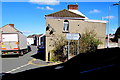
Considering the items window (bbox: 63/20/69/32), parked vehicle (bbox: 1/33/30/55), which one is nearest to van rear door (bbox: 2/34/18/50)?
parked vehicle (bbox: 1/33/30/55)

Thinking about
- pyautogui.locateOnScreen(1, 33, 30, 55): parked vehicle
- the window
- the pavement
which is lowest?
the pavement

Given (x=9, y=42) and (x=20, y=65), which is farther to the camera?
(x=9, y=42)

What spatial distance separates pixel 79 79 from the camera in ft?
9.12

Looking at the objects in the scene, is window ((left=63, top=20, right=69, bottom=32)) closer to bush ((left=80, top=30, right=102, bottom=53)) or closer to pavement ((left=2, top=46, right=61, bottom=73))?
bush ((left=80, top=30, right=102, bottom=53))

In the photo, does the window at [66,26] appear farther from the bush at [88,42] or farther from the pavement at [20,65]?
the pavement at [20,65]

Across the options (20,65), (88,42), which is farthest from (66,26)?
(20,65)

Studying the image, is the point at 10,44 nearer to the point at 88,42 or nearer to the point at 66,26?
the point at 66,26

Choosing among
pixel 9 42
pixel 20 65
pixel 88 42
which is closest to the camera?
pixel 20 65

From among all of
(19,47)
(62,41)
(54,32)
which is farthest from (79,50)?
(19,47)

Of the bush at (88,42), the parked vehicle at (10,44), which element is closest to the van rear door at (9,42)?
the parked vehicle at (10,44)

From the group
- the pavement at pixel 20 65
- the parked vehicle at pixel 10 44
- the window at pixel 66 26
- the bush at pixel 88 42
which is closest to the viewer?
the pavement at pixel 20 65

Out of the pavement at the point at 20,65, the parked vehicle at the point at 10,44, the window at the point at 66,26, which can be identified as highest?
the window at the point at 66,26

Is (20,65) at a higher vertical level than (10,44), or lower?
lower

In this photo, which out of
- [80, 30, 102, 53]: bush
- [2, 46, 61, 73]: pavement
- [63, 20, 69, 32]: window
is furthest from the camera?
[63, 20, 69, 32]: window
